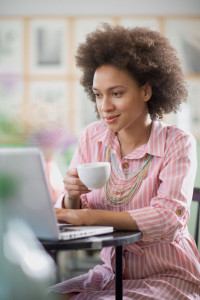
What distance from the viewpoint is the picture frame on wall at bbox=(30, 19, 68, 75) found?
10.9ft

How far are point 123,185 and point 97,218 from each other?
0.87 ft

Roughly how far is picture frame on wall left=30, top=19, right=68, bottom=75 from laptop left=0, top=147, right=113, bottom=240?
2.49 m

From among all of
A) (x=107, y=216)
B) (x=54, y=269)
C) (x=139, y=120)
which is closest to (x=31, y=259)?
(x=54, y=269)

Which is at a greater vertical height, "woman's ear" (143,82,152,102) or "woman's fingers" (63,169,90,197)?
"woman's ear" (143,82,152,102)

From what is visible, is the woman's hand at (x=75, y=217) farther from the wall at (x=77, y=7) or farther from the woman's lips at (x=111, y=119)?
the wall at (x=77, y=7)

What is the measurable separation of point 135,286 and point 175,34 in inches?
98.5

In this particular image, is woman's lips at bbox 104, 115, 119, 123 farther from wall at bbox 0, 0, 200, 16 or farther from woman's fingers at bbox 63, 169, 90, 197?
wall at bbox 0, 0, 200, 16

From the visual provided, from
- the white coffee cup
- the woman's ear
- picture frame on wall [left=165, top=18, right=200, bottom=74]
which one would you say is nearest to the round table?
the white coffee cup

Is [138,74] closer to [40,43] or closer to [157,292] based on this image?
[157,292]

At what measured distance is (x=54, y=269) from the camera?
2.25 ft

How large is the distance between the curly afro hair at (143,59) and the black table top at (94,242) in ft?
1.93

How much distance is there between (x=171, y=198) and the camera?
1201mm

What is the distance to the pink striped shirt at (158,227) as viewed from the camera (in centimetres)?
117

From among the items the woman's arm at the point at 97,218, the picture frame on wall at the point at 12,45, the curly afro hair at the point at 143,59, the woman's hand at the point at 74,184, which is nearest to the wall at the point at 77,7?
the picture frame on wall at the point at 12,45
